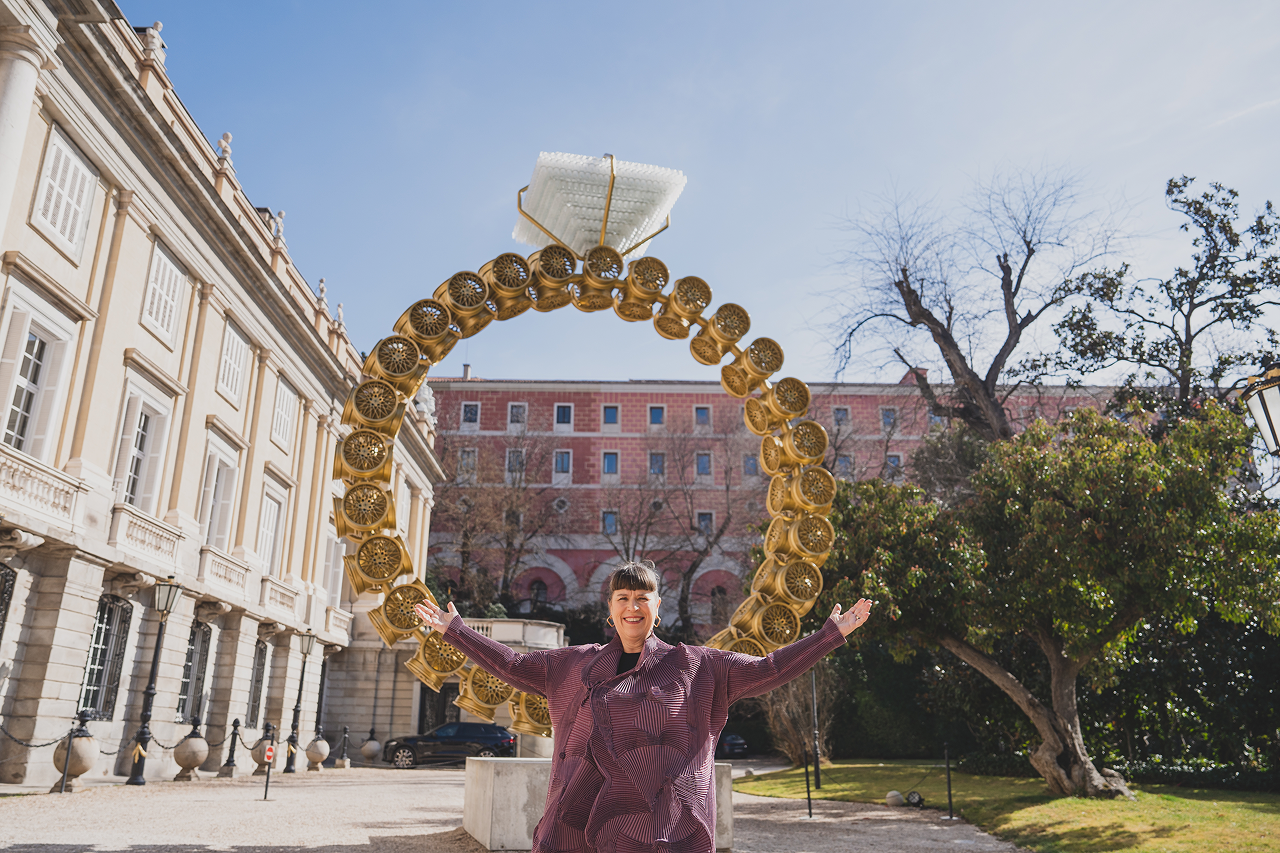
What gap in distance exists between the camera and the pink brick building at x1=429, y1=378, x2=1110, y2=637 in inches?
1813

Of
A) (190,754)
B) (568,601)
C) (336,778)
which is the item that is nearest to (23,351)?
(190,754)

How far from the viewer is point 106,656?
18125 millimetres

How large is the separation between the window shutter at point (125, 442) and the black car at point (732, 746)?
23.6m

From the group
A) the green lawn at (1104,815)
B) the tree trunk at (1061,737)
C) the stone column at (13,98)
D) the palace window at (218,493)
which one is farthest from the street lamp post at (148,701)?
the tree trunk at (1061,737)

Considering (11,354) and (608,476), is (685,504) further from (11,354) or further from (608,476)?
(11,354)

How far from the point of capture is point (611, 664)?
12.0 feet

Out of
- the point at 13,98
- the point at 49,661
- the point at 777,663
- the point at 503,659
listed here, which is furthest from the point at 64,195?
the point at 777,663

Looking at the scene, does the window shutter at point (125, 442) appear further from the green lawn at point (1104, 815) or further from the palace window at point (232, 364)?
the green lawn at point (1104, 815)

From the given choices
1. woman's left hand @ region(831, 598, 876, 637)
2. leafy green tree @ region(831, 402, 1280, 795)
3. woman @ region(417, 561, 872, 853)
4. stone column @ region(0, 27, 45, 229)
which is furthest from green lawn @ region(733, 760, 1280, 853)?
stone column @ region(0, 27, 45, 229)

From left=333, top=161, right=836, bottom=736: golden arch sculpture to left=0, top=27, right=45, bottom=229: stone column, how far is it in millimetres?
9843

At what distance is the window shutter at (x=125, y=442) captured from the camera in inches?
730

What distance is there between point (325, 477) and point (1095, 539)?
994 inches

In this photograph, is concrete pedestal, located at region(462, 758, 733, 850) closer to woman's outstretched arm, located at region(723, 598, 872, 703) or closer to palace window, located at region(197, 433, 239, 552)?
woman's outstretched arm, located at region(723, 598, 872, 703)

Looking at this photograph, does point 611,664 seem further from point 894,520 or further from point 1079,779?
point 1079,779
